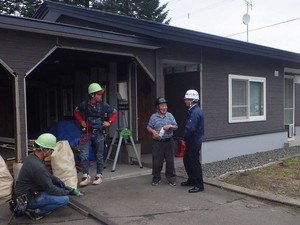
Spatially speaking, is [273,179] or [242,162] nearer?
[273,179]

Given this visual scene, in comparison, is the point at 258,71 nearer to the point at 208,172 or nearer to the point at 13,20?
the point at 208,172

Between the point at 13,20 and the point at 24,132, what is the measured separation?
1845mm

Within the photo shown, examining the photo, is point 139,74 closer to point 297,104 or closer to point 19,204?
point 19,204

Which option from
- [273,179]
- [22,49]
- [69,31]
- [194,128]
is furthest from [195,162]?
[22,49]

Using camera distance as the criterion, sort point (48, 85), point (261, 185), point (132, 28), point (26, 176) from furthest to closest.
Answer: point (48, 85), point (132, 28), point (261, 185), point (26, 176)

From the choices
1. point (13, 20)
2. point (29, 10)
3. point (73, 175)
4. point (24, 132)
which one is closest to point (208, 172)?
point (73, 175)

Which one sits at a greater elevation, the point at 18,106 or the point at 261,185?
the point at 18,106

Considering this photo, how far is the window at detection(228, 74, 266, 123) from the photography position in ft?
31.8

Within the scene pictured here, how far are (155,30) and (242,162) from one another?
426 cm

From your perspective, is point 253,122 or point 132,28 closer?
point 132,28

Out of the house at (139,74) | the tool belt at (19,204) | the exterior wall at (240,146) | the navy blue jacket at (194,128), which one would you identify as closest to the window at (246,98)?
the house at (139,74)

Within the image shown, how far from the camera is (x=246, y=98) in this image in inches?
394

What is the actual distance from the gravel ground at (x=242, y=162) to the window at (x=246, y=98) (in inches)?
44.1

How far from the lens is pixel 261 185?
6.42 m
